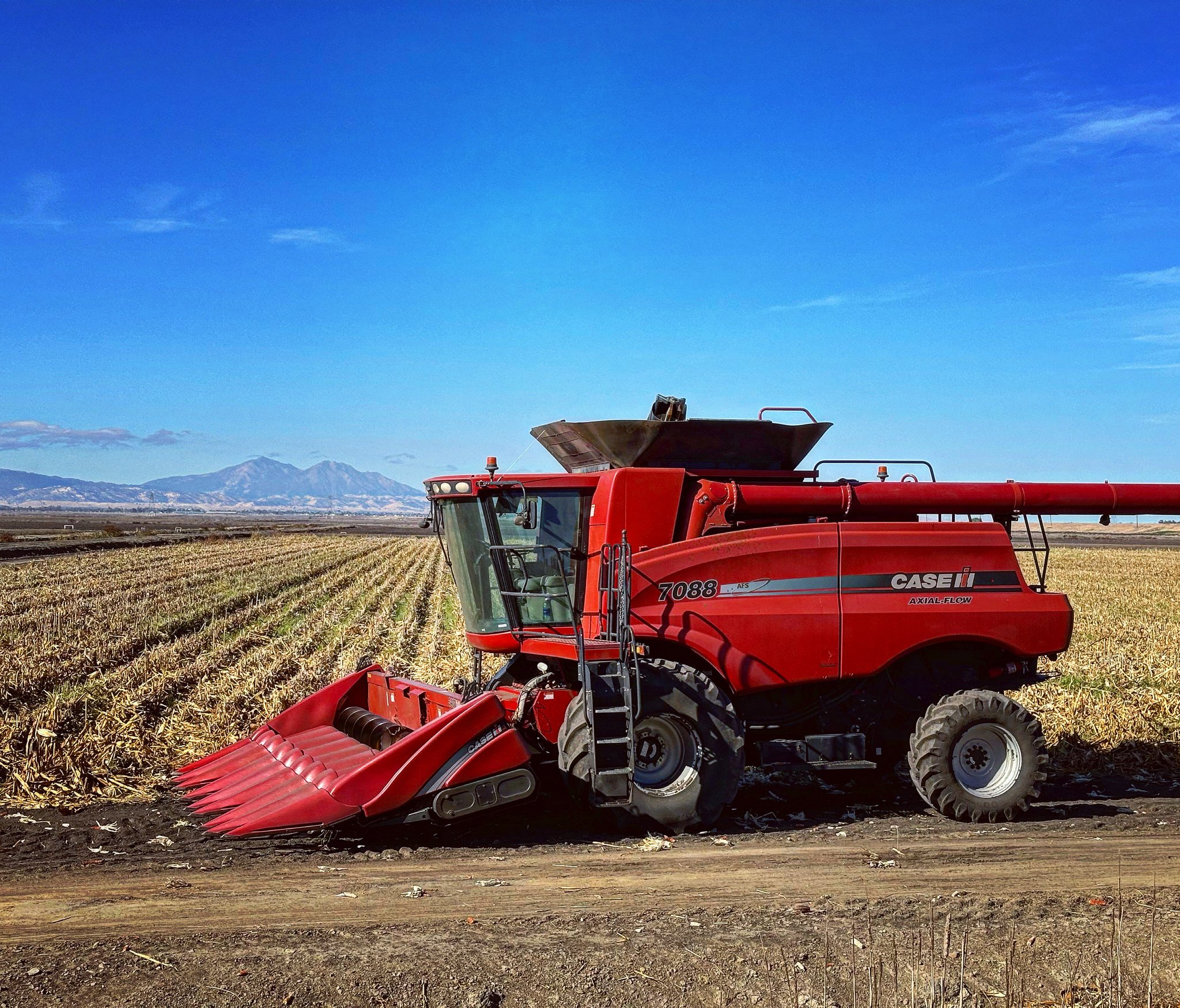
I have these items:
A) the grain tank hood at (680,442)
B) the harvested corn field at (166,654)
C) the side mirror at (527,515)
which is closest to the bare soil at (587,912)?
the harvested corn field at (166,654)

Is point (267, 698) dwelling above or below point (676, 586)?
below

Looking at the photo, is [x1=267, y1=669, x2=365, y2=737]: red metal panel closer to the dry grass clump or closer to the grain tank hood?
the grain tank hood

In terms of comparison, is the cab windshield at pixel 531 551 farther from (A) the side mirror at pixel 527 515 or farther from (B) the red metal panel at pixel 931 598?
(B) the red metal panel at pixel 931 598

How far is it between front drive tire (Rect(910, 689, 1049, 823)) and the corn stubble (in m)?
2.32

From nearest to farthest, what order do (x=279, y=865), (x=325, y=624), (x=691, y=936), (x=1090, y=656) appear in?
(x=691, y=936) < (x=279, y=865) < (x=1090, y=656) < (x=325, y=624)

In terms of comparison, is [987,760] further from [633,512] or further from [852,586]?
[633,512]

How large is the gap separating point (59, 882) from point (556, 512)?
153 inches

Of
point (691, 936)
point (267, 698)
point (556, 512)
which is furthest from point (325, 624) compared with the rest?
point (691, 936)

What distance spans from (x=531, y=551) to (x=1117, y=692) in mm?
7847

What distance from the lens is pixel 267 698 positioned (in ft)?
38.3

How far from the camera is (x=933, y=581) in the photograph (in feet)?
26.4

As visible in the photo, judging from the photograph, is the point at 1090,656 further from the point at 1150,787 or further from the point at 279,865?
the point at 279,865

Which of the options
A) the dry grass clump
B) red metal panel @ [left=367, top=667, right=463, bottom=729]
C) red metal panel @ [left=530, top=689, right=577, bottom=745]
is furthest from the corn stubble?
red metal panel @ [left=530, top=689, right=577, bottom=745]

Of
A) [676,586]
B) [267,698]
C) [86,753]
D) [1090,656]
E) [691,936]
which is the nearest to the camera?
[691,936]
